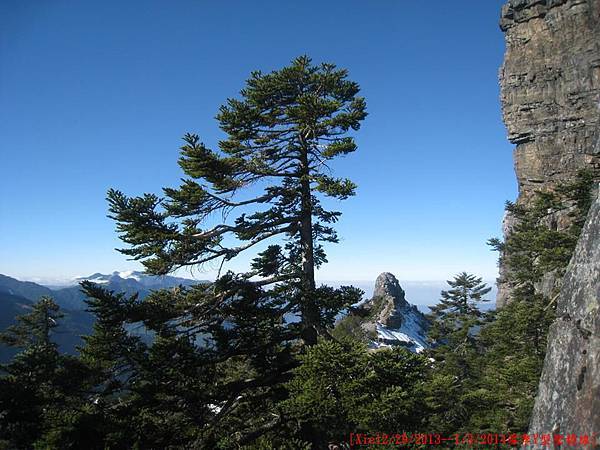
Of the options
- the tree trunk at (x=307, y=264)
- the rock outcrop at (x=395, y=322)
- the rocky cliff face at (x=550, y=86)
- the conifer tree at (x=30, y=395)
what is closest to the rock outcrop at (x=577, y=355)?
the tree trunk at (x=307, y=264)

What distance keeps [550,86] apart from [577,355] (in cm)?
6376

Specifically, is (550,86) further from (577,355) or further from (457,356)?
(577,355)

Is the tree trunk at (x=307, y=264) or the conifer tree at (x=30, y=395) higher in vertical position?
the tree trunk at (x=307, y=264)

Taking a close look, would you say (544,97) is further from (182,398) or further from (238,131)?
(182,398)

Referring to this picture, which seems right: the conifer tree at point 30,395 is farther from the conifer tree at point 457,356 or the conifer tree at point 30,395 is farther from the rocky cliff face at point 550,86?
the rocky cliff face at point 550,86

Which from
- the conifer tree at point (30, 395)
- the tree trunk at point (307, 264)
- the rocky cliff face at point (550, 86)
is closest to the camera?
the conifer tree at point (30, 395)

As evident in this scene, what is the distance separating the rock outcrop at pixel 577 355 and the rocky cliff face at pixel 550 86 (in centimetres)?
4644

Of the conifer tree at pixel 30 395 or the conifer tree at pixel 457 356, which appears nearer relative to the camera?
the conifer tree at pixel 30 395

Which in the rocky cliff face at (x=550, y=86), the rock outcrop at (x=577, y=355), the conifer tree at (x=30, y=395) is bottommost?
the conifer tree at (x=30, y=395)

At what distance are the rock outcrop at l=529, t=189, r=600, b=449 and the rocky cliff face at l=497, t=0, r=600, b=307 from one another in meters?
46.4

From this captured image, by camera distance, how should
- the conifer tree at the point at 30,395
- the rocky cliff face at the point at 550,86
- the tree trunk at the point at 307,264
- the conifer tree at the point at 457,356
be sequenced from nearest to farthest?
the conifer tree at the point at 30,395 → the tree trunk at the point at 307,264 → the conifer tree at the point at 457,356 → the rocky cliff face at the point at 550,86

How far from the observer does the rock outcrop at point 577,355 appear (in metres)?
6.42

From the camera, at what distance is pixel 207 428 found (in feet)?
30.9

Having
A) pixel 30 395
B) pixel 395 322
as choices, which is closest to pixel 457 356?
pixel 30 395
